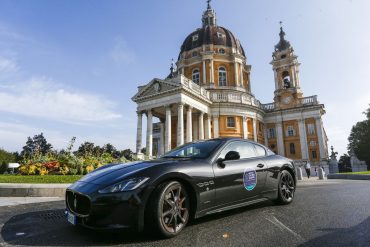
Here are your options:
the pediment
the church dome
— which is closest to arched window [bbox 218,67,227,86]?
the church dome

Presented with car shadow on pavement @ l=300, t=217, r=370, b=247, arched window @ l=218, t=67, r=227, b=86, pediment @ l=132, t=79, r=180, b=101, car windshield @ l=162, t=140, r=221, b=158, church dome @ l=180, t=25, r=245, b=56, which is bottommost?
car shadow on pavement @ l=300, t=217, r=370, b=247

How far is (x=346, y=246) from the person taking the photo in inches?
110

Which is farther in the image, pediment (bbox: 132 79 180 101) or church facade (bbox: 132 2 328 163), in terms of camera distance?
church facade (bbox: 132 2 328 163)

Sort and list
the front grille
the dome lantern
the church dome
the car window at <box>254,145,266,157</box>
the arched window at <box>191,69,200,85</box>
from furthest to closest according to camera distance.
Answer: the dome lantern, the church dome, the arched window at <box>191,69,200,85</box>, the car window at <box>254,145,266,157</box>, the front grille

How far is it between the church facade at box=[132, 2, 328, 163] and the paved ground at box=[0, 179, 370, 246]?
993 inches

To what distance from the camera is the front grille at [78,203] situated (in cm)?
310

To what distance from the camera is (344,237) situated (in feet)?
10.2

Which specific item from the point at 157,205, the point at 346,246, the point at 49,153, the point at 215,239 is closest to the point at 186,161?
the point at 157,205

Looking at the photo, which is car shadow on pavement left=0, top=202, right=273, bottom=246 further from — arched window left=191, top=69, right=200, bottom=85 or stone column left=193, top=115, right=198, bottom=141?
arched window left=191, top=69, right=200, bottom=85

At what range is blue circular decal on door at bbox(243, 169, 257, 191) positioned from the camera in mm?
4297

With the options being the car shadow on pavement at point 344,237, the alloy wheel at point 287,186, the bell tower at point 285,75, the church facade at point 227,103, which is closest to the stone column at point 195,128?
the church facade at point 227,103

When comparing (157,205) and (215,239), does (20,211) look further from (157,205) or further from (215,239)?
(215,239)

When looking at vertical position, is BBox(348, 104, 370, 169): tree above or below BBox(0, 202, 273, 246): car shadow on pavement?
above

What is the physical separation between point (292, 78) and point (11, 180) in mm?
43321
